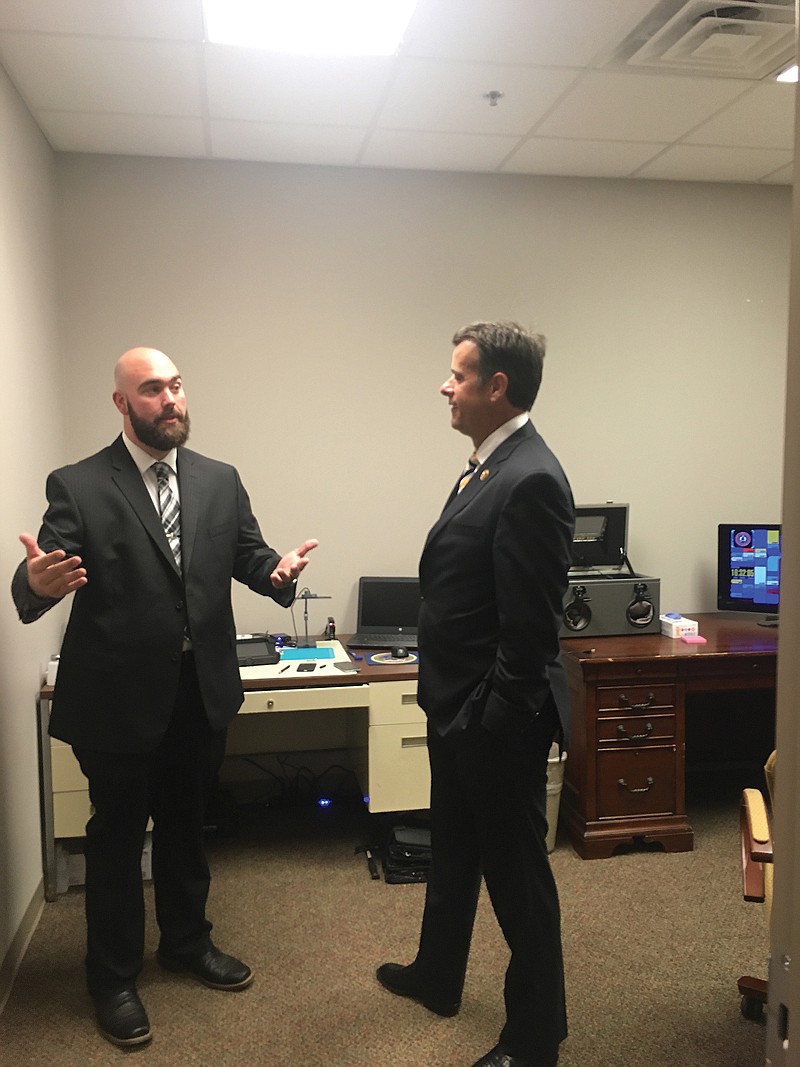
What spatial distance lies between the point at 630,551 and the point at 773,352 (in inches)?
46.3

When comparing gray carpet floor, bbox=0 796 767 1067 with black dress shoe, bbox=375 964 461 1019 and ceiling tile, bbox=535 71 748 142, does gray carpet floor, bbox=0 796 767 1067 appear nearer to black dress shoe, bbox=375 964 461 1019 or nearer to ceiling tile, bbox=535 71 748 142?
black dress shoe, bbox=375 964 461 1019

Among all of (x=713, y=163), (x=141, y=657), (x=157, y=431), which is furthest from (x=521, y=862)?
(x=713, y=163)

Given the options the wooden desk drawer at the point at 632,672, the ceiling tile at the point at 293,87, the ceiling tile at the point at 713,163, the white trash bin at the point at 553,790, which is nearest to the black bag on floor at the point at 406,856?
the white trash bin at the point at 553,790

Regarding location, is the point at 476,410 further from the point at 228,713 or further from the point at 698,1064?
the point at 698,1064

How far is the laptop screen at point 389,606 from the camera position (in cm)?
358

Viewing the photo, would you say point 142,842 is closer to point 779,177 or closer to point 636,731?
point 636,731

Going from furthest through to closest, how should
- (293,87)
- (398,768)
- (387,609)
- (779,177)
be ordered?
(779,177) → (387,609) → (398,768) → (293,87)

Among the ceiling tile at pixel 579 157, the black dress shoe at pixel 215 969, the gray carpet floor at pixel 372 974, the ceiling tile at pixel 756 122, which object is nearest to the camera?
the gray carpet floor at pixel 372 974

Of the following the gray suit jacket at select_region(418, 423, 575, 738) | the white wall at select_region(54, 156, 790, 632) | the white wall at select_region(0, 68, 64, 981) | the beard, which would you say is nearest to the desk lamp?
the white wall at select_region(54, 156, 790, 632)

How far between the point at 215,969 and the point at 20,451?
166cm

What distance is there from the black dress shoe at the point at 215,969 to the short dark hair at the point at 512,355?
5.60ft

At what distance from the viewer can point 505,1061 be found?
1969 mm

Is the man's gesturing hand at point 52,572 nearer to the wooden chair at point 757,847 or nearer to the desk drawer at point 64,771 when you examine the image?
the desk drawer at point 64,771

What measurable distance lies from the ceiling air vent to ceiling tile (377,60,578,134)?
27 centimetres
